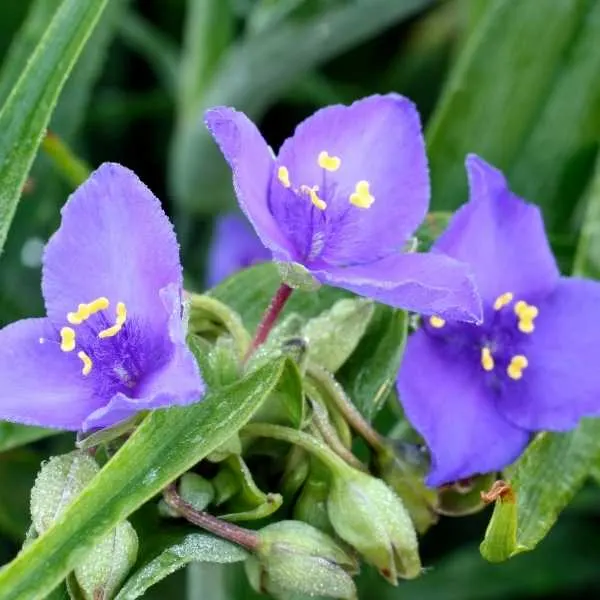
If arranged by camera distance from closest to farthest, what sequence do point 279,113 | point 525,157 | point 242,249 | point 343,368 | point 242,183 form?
1. point 242,183
2. point 343,368
3. point 525,157
4. point 242,249
5. point 279,113

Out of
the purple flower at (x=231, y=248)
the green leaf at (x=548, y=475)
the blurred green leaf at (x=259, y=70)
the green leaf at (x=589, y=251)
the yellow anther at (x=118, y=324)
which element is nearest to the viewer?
the yellow anther at (x=118, y=324)

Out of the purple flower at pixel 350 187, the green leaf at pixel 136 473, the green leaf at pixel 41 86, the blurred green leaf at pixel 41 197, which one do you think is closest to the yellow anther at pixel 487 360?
the purple flower at pixel 350 187

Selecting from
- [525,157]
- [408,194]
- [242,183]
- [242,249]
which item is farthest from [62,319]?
[242,249]

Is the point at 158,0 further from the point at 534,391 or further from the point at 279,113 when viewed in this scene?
the point at 534,391

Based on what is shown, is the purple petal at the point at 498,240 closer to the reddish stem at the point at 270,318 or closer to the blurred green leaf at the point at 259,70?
the reddish stem at the point at 270,318

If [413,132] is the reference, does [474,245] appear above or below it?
below

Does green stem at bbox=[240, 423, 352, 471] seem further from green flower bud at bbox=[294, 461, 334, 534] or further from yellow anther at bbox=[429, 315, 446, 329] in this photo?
yellow anther at bbox=[429, 315, 446, 329]
